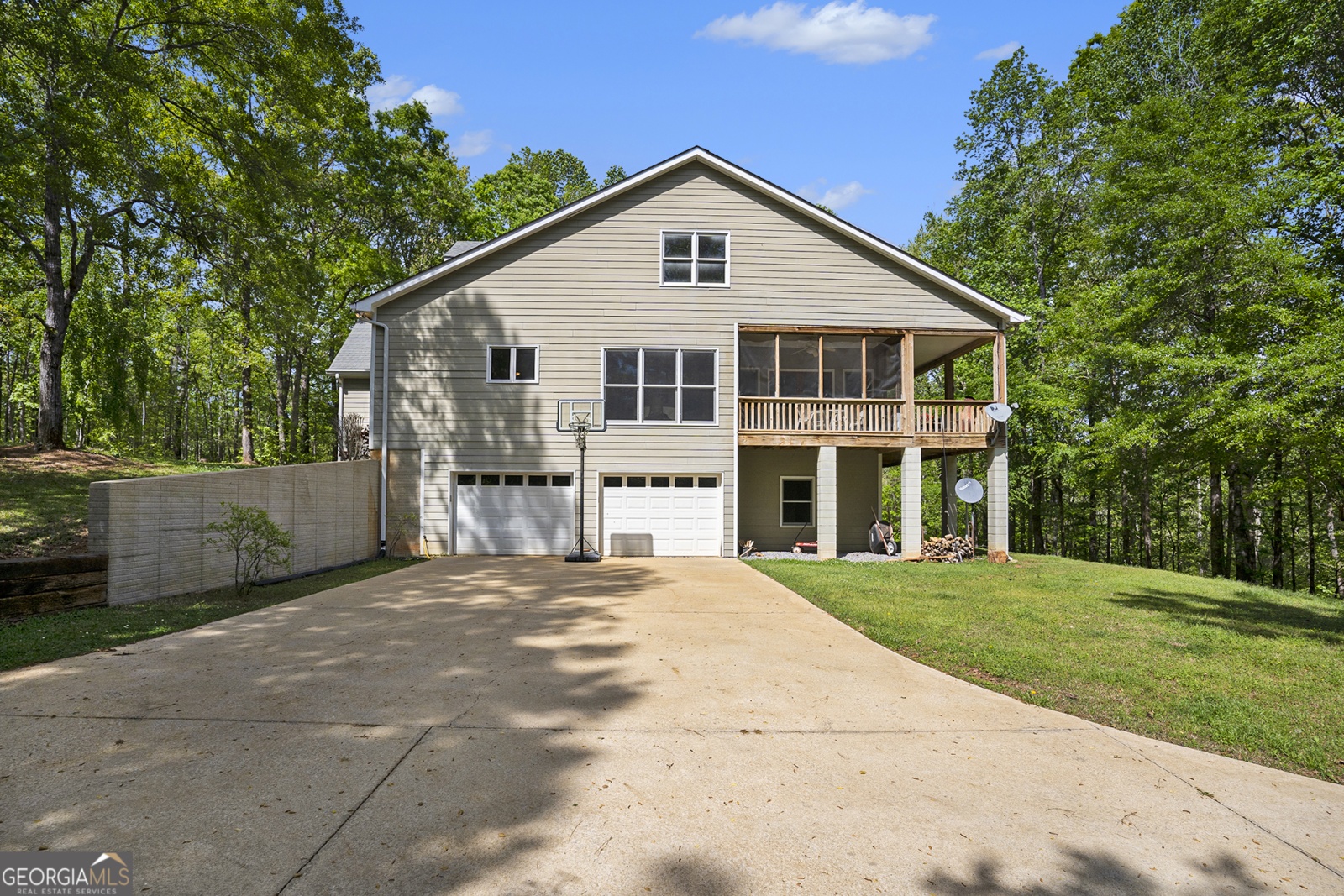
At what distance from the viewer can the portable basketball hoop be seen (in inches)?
535

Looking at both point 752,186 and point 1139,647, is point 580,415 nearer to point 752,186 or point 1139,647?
point 752,186

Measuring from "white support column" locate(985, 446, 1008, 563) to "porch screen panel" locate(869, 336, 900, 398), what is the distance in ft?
8.76

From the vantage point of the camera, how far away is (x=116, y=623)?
21.4ft

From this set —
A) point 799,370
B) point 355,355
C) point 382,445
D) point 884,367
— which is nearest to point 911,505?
point 884,367

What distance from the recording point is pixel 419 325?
14.3 meters

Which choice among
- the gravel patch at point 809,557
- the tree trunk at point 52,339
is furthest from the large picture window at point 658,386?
the tree trunk at point 52,339

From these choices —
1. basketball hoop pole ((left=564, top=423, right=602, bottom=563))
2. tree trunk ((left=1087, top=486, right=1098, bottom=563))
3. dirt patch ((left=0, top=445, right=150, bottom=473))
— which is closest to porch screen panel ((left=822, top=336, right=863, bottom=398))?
basketball hoop pole ((left=564, top=423, right=602, bottom=563))

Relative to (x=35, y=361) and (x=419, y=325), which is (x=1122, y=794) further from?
(x=35, y=361)

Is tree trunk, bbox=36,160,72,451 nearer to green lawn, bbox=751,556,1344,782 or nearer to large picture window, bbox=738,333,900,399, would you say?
large picture window, bbox=738,333,900,399

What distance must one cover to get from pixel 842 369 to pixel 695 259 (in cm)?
491

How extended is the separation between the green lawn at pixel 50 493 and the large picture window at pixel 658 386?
919 cm

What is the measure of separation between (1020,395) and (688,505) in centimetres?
1362

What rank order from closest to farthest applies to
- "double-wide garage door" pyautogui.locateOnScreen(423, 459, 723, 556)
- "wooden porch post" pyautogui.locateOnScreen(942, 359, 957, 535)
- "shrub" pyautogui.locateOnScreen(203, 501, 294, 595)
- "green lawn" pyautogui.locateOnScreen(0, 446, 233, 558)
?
"green lawn" pyautogui.locateOnScreen(0, 446, 233, 558) < "shrub" pyautogui.locateOnScreen(203, 501, 294, 595) < "double-wide garage door" pyautogui.locateOnScreen(423, 459, 723, 556) < "wooden porch post" pyautogui.locateOnScreen(942, 359, 957, 535)

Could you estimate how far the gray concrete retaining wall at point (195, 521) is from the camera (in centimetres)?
734
